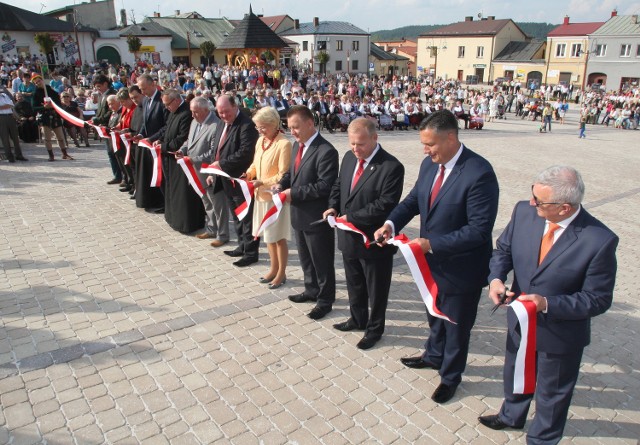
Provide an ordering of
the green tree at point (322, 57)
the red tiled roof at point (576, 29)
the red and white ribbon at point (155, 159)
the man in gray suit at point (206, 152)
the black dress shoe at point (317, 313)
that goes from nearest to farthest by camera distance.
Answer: the black dress shoe at point (317, 313)
the man in gray suit at point (206, 152)
the red and white ribbon at point (155, 159)
the red tiled roof at point (576, 29)
the green tree at point (322, 57)

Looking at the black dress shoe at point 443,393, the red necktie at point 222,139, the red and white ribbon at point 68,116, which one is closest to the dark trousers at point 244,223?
the red necktie at point 222,139

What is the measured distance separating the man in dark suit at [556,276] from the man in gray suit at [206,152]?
15.2 ft

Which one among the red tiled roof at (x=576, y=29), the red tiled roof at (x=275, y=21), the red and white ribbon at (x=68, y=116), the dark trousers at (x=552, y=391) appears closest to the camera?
the dark trousers at (x=552, y=391)

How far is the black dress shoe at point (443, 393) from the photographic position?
A: 3826mm

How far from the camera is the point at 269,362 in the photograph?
4328 millimetres

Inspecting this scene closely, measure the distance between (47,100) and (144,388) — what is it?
10.5m

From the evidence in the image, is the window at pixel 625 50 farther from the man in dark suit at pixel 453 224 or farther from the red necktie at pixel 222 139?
the man in dark suit at pixel 453 224

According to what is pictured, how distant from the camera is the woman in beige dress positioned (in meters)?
5.34

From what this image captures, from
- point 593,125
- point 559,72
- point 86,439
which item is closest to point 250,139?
point 86,439

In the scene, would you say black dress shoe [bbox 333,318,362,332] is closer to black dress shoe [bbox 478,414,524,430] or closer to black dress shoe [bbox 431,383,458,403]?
black dress shoe [bbox 431,383,458,403]

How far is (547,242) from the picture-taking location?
9.66 feet

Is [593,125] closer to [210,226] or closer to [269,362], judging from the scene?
[210,226]

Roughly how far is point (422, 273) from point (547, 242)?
1.04 m

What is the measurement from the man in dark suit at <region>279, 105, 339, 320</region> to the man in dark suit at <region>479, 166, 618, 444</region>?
2034 mm
